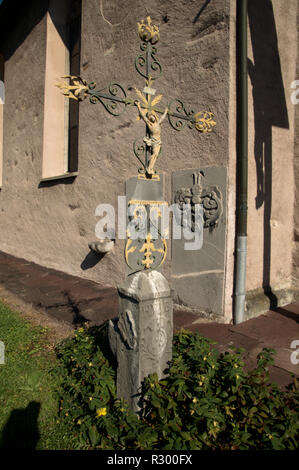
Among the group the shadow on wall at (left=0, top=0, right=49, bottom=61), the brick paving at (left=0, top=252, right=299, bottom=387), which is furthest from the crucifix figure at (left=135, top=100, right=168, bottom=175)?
the shadow on wall at (left=0, top=0, right=49, bottom=61)

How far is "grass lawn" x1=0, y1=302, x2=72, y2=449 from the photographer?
1.86 m

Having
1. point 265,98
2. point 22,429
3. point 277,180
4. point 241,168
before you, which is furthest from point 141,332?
point 265,98

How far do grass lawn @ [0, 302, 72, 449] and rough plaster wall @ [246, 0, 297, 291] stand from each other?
2.17 m

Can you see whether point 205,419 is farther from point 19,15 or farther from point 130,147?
point 19,15

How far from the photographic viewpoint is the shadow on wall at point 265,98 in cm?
333

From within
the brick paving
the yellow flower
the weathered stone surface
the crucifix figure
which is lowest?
the yellow flower

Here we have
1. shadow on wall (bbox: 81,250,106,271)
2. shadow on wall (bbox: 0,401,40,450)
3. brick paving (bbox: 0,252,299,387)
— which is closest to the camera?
shadow on wall (bbox: 0,401,40,450)

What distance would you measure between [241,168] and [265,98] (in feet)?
3.24

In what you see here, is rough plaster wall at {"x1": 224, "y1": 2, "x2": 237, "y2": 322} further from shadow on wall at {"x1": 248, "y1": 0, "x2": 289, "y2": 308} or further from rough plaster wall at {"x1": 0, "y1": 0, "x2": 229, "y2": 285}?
shadow on wall at {"x1": 248, "y1": 0, "x2": 289, "y2": 308}

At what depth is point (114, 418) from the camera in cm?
188

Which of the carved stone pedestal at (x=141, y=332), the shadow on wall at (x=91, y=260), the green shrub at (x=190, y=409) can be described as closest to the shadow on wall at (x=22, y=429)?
the green shrub at (x=190, y=409)
